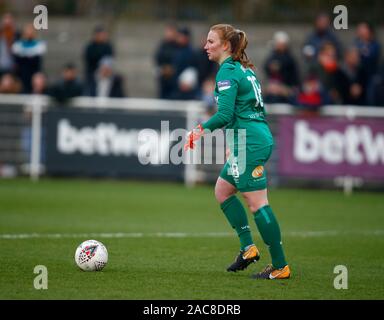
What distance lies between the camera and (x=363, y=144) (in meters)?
19.4

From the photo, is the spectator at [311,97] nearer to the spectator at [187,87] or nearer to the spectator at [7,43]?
the spectator at [187,87]

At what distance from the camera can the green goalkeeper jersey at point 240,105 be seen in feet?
29.9

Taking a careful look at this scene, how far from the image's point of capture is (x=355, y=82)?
21344 millimetres

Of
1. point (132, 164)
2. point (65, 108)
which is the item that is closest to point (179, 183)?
point (132, 164)

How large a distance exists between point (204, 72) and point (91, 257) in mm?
13407

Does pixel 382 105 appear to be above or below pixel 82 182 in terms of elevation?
above

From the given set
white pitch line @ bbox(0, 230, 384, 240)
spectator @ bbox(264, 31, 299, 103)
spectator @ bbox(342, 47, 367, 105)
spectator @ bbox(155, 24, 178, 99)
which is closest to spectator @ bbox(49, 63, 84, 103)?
spectator @ bbox(155, 24, 178, 99)

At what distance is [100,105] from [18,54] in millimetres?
3122

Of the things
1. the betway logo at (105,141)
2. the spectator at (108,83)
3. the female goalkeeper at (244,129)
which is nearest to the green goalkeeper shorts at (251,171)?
the female goalkeeper at (244,129)

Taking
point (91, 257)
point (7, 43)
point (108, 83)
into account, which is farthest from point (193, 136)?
point (7, 43)

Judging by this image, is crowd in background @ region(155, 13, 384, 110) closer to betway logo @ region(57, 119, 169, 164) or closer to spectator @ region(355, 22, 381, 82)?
spectator @ region(355, 22, 381, 82)

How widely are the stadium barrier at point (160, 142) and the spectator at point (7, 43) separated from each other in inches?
103
